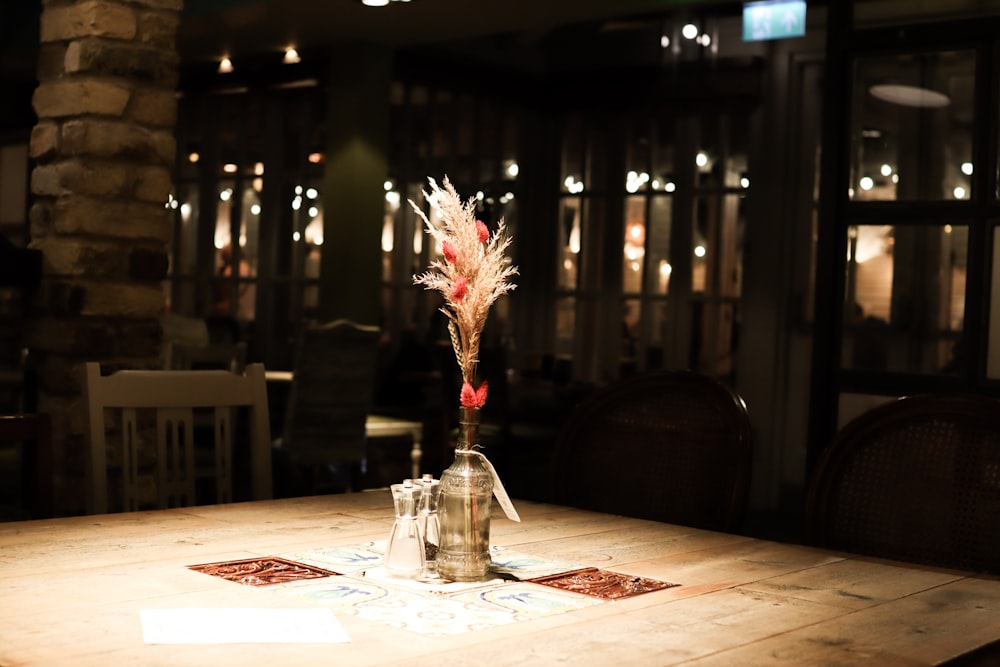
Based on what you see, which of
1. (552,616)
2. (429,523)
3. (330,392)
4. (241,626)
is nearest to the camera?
(241,626)

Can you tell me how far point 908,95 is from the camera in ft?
14.8

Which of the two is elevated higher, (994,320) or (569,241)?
(569,241)

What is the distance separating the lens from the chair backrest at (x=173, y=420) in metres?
2.44

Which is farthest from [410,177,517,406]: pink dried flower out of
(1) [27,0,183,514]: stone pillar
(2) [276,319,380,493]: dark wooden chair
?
(2) [276,319,380,493]: dark wooden chair

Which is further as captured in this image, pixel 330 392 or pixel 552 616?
Result: pixel 330 392

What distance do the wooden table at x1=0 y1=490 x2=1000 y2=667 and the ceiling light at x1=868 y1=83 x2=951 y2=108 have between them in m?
2.81

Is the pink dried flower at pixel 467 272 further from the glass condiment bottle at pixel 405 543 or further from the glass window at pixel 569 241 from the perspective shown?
the glass window at pixel 569 241

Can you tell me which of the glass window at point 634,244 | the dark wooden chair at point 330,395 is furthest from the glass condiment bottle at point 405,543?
the glass window at point 634,244

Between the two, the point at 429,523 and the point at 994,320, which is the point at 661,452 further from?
the point at 994,320

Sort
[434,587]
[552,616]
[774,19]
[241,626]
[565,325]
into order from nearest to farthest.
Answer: [241,626] → [552,616] → [434,587] → [774,19] → [565,325]

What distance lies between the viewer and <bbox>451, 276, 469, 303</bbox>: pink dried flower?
167 cm

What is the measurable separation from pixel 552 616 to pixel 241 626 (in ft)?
1.25

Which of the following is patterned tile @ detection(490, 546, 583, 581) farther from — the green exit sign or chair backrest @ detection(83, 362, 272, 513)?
the green exit sign

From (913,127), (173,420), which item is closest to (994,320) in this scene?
(913,127)
